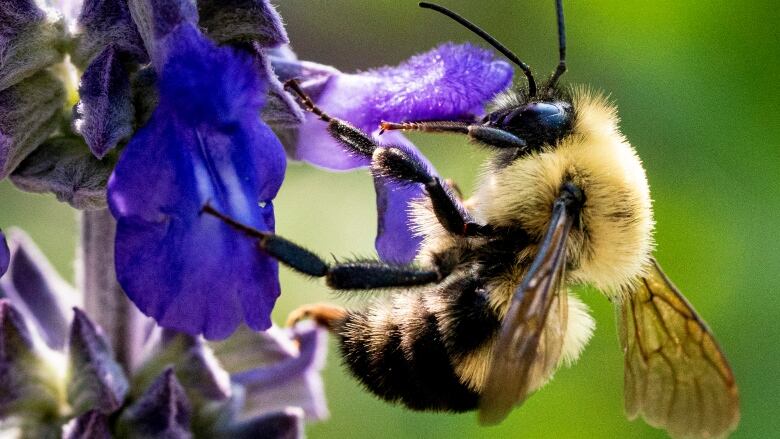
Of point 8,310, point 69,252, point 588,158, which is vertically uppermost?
point 588,158

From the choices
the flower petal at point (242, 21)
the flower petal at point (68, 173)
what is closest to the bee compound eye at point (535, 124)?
the flower petal at point (242, 21)

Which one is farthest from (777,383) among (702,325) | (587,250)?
(587,250)

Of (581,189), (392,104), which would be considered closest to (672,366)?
(581,189)

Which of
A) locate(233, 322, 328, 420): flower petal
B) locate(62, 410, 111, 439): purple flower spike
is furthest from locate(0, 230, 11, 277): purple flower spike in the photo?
locate(233, 322, 328, 420): flower petal

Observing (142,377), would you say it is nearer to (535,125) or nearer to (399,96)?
(399,96)

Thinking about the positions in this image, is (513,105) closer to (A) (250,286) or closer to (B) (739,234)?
(A) (250,286)

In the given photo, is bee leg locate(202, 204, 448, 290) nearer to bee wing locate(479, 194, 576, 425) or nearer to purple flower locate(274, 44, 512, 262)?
purple flower locate(274, 44, 512, 262)
